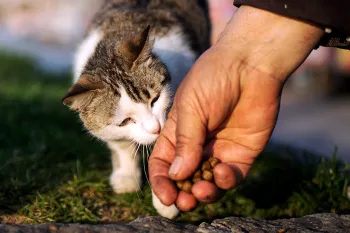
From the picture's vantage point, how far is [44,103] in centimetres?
456

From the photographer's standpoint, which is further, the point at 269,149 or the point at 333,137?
the point at 333,137

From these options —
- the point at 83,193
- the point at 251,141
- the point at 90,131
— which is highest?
the point at 251,141

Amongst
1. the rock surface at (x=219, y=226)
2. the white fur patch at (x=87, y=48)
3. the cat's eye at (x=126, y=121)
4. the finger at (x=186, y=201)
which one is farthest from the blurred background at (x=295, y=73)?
the finger at (x=186, y=201)

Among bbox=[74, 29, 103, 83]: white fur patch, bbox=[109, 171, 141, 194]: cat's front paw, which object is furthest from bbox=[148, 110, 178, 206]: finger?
bbox=[74, 29, 103, 83]: white fur patch

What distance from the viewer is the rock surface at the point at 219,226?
1791mm

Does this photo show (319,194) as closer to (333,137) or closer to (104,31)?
(104,31)

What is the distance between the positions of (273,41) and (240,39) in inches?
5.2

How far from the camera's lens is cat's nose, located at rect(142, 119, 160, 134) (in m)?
2.39

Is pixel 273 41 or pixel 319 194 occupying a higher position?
pixel 273 41

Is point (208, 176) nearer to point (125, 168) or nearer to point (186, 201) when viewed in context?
point (186, 201)

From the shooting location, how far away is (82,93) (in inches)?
94.7

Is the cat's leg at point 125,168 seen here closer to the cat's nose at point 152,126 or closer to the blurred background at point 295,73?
the cat's nose at point 152,126

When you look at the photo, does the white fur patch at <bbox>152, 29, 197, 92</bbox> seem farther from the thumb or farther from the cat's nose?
the thumb

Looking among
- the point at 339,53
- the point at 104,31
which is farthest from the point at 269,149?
the point at 339,53
